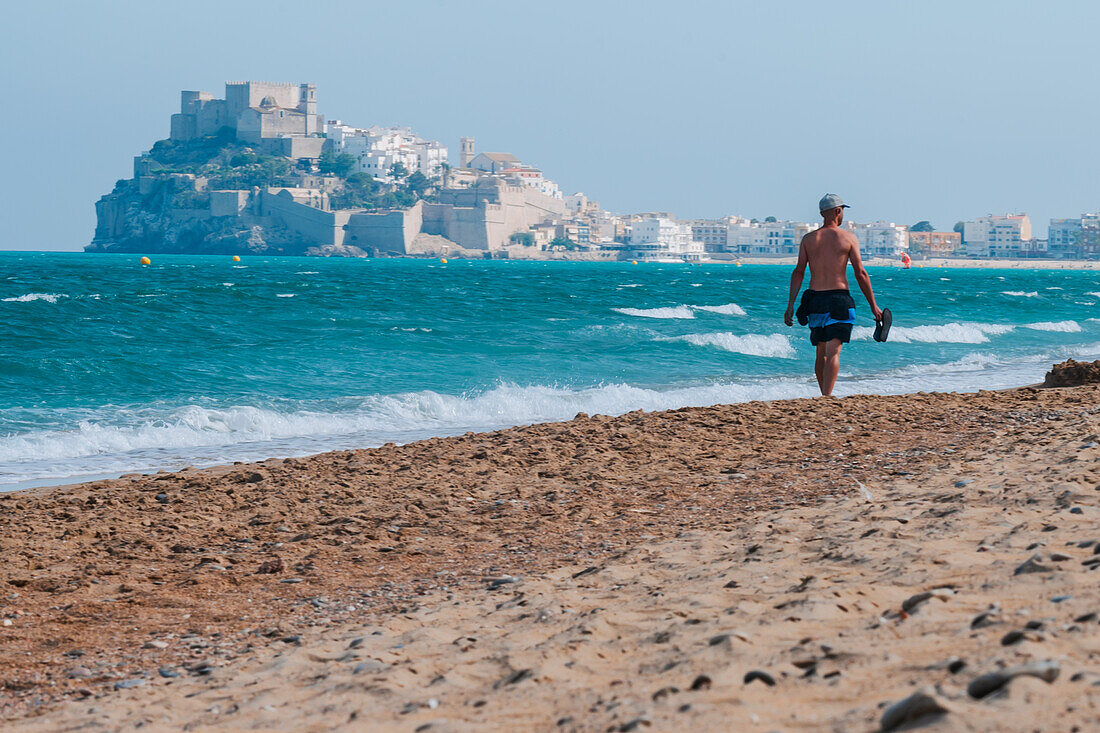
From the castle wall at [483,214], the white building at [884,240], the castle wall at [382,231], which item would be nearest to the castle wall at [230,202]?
the castle wall at [382,231]

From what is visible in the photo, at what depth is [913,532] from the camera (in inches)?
147

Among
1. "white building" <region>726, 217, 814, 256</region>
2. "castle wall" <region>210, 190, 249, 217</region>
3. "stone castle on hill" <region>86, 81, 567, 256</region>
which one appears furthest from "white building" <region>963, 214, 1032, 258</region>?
"castle wall" <region>210, 190, 249, 217</region>

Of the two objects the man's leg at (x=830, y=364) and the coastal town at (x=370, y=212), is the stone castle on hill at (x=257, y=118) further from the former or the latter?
the man's leg at (x=830, y=364)

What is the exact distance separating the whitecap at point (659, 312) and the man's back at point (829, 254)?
785 inches

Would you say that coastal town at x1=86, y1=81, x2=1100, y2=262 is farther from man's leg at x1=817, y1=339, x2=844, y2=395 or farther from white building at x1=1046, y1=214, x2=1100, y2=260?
man's leg at x1=817, y1=339, x2=844, y2=395

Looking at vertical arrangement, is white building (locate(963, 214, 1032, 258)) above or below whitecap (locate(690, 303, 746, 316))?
above

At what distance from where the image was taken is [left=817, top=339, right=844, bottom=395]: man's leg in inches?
310

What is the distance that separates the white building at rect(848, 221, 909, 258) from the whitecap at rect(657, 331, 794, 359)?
151266 mm

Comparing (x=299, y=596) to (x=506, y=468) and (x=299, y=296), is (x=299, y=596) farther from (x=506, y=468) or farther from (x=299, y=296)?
(x=299, y=296)

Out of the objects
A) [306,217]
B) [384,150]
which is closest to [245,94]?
[384,150]

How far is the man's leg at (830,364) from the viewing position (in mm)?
7883

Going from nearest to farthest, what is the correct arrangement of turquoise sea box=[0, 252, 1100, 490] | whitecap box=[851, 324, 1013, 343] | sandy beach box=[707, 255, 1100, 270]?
turquoise sea box=[0, 252, 1100, 490] < whitecap box=[851, 324, 1013, 343] < sandy beach box=[707, 255, 1100, 270]

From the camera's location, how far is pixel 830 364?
7992 millimetres

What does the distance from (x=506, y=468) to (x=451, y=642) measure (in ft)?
9.91
